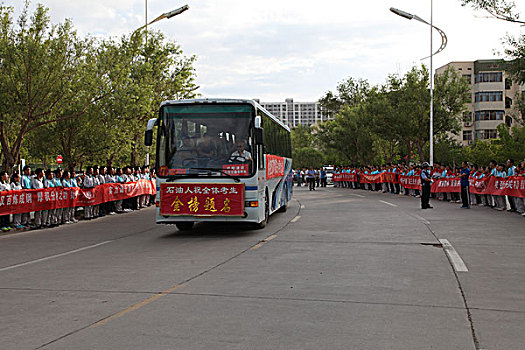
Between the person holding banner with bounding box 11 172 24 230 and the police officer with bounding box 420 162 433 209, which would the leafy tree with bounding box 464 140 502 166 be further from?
the person holding banner with bounding box 11 172 24 230

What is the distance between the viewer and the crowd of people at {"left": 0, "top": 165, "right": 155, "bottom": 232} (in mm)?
17344

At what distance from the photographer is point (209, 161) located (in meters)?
14.2

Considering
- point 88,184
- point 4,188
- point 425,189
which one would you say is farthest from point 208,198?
point 425,189

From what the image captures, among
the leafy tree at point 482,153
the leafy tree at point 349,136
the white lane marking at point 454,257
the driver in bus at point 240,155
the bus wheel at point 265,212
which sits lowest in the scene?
the white lane marking at point 454,257

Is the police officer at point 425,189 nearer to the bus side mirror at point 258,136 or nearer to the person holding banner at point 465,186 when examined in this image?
the person holding banner at point 465,186

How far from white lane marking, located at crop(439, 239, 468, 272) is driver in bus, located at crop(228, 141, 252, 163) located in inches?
193

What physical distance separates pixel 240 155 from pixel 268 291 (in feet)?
22.8

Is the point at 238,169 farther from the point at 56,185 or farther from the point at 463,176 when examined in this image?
the point at 463,176

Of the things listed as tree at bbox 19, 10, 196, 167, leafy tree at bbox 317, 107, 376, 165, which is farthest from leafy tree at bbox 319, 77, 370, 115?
tree at bbox 19, 10, 196, 167

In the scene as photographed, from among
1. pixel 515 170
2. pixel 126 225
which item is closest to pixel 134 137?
pixel 126 225

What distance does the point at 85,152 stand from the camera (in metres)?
34.9

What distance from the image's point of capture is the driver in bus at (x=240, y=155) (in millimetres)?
14242

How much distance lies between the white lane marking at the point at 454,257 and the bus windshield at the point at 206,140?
483 centimetres

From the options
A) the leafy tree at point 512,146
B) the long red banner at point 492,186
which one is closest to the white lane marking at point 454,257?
the long red banner at point 492,186
